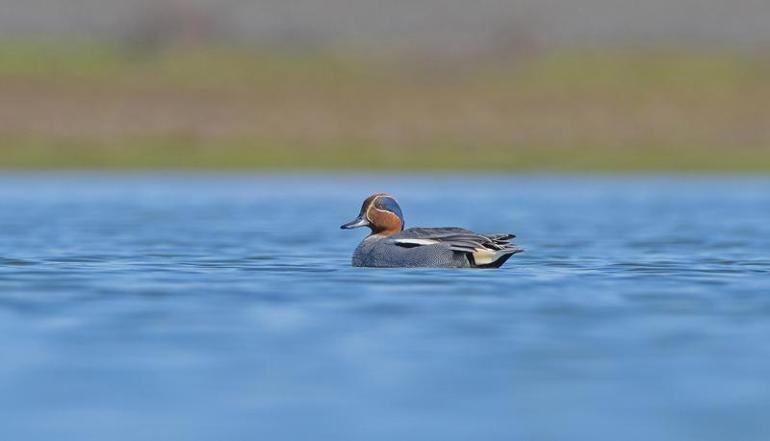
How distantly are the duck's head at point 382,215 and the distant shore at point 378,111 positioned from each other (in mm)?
27465

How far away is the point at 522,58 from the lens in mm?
67375

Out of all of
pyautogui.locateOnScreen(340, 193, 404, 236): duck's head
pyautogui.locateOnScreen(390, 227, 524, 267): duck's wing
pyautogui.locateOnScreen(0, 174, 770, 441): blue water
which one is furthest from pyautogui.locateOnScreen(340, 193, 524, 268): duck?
pyautogui.locateOnScreen(340, 193, 404, 236): duck's head

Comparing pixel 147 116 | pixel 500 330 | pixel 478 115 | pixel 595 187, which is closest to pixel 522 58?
pixel 478 115

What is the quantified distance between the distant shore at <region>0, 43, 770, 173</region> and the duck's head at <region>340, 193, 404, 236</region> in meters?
27.5

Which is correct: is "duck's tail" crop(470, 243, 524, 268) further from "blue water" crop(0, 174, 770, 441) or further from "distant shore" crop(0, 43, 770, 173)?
"distant shore" crop(0, 43, 770, 173)

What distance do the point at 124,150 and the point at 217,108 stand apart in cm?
715

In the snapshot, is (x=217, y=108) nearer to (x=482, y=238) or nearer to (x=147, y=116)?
(x=147, y=116)

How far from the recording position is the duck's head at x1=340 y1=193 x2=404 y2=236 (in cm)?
1741

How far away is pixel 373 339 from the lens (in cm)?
1169

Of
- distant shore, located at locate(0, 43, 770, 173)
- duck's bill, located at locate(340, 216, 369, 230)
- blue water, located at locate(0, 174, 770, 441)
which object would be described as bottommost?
blue water, located at locate(0, 174, 770, 441)

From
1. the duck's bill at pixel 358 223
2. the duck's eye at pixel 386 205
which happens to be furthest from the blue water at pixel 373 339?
the duck's eye at pixel 386 205

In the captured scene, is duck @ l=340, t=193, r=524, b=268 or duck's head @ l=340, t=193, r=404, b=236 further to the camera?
duck's head @ l=340, t=193, r=404, b=236

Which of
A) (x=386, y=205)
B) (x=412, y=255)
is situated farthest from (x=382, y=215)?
(x=412, y=255)

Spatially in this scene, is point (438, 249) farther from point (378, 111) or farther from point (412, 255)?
point (378, 111)
